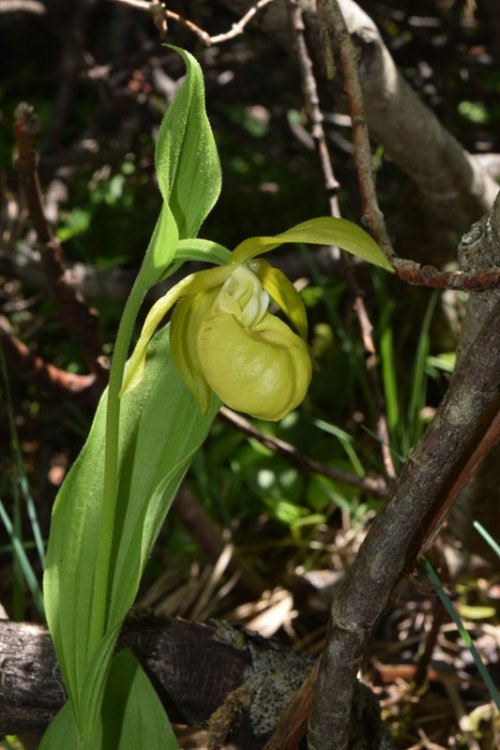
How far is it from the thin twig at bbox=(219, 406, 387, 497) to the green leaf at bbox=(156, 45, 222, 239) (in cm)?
51

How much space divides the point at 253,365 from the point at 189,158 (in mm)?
205

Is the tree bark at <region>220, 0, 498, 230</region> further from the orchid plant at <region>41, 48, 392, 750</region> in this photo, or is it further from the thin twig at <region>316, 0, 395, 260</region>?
the orchid plant at <region>41, 48, 392, 750</region>

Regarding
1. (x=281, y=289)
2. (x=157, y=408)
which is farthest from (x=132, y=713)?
(x=281, y=289)

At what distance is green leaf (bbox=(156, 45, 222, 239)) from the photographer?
0.75m

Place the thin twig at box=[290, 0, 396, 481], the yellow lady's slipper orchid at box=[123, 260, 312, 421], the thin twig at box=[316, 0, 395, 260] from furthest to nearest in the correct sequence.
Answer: the thin twig at box=[290, 0, 396, 481] → the thin twig at box=[316, 0, 395, 260] → the yellow lady's slipper orchid at box=[123, 260, 312, 421]

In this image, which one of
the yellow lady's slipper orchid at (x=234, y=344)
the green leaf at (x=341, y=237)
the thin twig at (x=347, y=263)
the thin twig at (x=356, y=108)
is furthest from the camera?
the thin twig at (x=347, y=263)

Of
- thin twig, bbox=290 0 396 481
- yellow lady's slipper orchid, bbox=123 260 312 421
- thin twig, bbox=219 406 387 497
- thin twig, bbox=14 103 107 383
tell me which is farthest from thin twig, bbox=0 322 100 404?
yellow lady's slipper orchid, bbox=123 260 312 421

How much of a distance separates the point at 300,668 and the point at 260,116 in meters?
2.26

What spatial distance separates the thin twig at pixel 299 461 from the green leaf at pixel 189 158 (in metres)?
0.51

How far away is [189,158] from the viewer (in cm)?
80

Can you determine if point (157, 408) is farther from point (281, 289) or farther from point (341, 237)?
point (341, 237)

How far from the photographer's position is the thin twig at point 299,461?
1321 millimetres

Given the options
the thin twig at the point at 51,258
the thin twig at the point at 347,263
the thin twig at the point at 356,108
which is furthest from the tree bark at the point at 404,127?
the thin twig at the point at 51,258

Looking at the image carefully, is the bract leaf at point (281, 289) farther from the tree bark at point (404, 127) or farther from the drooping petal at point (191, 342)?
the tree bark at point (404, 127)
